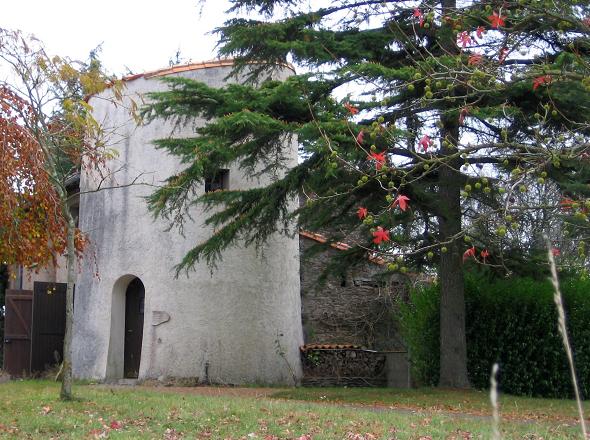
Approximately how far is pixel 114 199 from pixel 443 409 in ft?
30.9

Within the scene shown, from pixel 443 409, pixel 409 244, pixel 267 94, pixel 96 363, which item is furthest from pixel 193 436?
pixel 96 363

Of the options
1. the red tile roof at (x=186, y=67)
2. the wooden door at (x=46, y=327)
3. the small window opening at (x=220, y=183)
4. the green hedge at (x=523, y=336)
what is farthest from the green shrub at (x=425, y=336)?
the wooden door at (x=46, y=327)

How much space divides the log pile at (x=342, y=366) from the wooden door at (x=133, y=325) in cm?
385

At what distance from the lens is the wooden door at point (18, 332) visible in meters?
19.1

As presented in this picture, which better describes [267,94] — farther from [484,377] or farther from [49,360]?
[49,360]

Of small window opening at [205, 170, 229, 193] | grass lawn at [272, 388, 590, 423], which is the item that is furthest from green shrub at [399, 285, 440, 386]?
small window opening at [205, 170, 229, 193]

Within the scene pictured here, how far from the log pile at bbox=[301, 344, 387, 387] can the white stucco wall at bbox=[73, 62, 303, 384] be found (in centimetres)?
44

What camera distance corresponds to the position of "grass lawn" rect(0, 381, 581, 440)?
28.0 feet

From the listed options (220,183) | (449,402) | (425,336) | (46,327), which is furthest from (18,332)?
(449,402)

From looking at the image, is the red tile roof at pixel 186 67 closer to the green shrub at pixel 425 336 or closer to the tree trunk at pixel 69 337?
the green shrub at pixel 425 336

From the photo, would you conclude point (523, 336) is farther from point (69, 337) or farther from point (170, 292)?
point (69, 337)

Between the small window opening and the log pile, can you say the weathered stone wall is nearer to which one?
the log pile

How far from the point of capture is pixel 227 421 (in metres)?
9.34

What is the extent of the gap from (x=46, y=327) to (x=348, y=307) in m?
7.72
